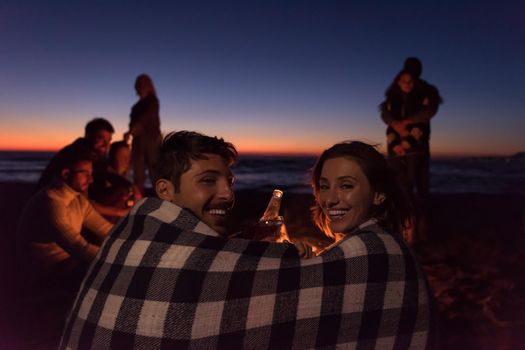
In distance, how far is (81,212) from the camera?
4.26 metres

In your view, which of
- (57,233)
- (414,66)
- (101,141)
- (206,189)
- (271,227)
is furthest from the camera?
(414,66)

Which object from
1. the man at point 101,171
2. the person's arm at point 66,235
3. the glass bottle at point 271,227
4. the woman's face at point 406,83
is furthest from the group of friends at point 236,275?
the woman's face at point 406,83

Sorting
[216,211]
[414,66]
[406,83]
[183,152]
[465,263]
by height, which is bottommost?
[465,263]

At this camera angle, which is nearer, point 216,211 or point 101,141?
point 216,211

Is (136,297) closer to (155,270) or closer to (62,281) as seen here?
(155,270)

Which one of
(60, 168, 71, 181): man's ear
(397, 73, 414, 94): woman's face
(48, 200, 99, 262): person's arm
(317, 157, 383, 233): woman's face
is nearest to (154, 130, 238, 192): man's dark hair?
(317, 157, 383, 233): woman's face

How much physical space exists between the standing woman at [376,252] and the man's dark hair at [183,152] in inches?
21.2

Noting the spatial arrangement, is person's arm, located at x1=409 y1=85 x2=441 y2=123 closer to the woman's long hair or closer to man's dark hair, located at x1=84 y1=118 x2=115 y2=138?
man's dark hair, located at x1=84 y1=118 x2=115 y2=138

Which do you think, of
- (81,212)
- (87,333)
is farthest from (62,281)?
(87,333)

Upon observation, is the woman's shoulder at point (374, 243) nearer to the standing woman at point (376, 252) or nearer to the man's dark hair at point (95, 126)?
the standing woman at point (376, 252)

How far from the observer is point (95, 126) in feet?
17.3

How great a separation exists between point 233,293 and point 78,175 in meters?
3.03

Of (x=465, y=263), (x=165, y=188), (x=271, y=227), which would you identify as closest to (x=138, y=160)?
(x=465, y=263)

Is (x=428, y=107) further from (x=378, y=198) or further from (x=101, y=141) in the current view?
(x=378, y=198)
